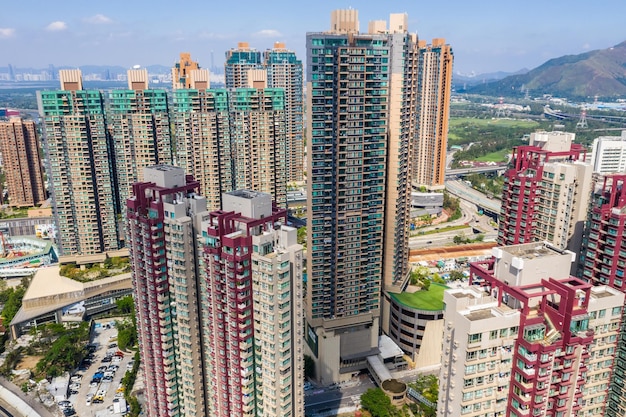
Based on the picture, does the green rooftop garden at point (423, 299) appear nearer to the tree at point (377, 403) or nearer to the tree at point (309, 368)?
the tree at point (377, 403)

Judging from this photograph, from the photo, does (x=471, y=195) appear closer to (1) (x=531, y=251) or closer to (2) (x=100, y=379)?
(2) (x=100, y=379)

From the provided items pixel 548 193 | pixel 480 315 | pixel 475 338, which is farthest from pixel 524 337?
pixel 548 193

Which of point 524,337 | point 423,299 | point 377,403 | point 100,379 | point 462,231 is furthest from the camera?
point 462,231

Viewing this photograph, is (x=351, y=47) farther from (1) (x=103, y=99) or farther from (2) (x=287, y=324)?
(1) (x=103, y=99)

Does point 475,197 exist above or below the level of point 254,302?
below

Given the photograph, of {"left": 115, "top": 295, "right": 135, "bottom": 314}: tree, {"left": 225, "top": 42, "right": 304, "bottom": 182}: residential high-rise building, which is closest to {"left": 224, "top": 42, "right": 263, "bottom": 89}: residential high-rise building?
{"left": 225, "top": 42, "right": 304, "bottom": 182}: residential high-rise building

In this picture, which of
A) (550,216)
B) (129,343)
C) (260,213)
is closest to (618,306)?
(550,216)

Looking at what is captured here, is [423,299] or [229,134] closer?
[423,299]

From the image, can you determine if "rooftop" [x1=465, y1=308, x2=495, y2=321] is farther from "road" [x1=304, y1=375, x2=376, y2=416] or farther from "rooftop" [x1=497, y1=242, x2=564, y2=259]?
"road" [x1=304, y1=375, x2=376, y2=416]
